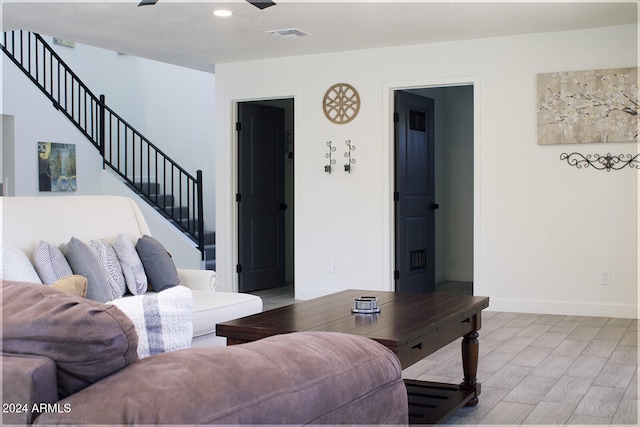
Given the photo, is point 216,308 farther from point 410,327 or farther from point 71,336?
point 71,336

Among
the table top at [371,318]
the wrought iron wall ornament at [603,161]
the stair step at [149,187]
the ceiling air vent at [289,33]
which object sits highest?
the ceiling air vent at [289,33]

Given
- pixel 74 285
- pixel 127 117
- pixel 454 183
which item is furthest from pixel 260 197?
pixel 74 285

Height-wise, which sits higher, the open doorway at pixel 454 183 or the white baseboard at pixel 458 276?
the open doorway at pixel 454 183

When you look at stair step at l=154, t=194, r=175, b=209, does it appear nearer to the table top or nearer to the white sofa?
the white sofa

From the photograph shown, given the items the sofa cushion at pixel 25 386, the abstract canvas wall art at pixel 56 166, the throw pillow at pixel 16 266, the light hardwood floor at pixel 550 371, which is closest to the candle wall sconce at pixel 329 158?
the light hardwood floor at pixel 550 371

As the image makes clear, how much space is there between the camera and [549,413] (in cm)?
334

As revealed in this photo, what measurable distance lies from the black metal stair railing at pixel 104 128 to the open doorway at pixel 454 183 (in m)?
2.94

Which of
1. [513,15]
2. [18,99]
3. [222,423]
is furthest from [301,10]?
[222,423]

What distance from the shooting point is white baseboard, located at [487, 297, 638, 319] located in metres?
5.99

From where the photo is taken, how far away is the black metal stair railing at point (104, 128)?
834 cm

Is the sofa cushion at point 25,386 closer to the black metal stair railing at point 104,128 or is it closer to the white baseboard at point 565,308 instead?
the white baseboard at point 565,308

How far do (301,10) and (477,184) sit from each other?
7.59 feet

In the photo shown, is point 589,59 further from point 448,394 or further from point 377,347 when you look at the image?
point 377,347

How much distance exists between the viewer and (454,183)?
29.3 ft
